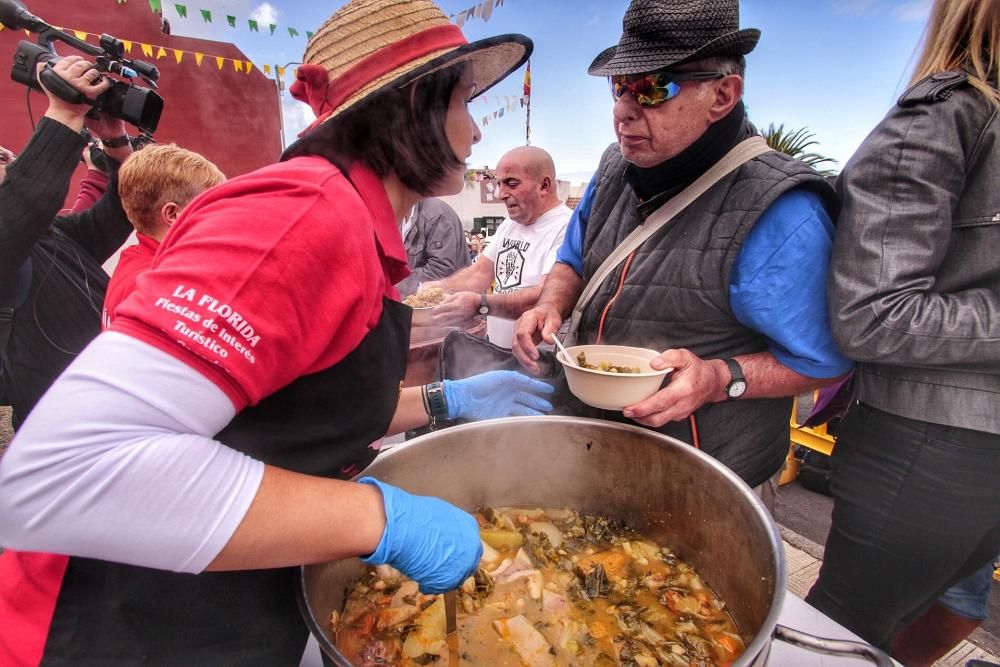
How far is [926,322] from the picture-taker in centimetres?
150

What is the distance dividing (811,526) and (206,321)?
494 centimetres

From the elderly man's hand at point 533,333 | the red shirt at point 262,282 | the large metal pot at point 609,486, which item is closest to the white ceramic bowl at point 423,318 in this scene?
the elderly man's hand at point 533,333

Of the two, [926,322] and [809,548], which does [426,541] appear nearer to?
[926,322]

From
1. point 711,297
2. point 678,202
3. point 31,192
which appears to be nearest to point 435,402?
point 711,297

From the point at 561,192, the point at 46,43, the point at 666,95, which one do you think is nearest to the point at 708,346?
the point at 666,95

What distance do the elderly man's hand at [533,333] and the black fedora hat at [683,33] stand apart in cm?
100

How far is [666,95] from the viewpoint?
5.58 ft

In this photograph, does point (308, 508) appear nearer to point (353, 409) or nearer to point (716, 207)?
point (353, 409)

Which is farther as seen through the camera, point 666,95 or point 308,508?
point 666,95

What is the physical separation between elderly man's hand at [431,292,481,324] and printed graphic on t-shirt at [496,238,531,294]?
39.9 inches

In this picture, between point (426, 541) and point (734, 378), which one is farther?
point (734, 378)

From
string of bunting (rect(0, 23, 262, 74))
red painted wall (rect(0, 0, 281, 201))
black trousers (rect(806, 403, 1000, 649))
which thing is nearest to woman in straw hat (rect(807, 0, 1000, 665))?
black trousers (rect(806, 403, 1000, 649))

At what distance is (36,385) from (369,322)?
10.1 ft

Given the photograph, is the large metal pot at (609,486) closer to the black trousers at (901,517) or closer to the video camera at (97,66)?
the black trousers at (901,517)
